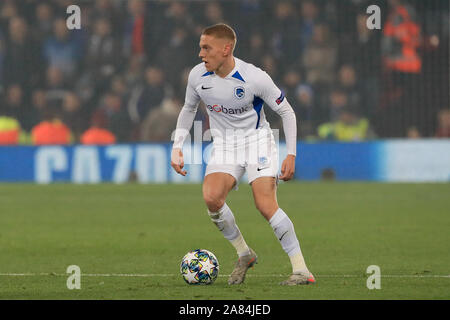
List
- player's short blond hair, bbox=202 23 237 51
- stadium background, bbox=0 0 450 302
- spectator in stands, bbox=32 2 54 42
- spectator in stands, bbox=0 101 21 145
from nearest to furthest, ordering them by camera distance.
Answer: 1. player's short blond hair, bbox=202 23 237 51
2. stadium background, bbox=0 0 450 302
3. spectator in stands, bbox=0 101 21 145
4. spectator in stands, bbox=32 2 54 42

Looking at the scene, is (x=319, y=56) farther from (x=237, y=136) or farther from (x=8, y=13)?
(x=237, y=136)

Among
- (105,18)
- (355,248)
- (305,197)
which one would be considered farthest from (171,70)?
(355,248)

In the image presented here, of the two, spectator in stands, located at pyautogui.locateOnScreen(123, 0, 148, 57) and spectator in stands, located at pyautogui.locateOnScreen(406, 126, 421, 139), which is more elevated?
spectator in stands, located at pyautogui.locateOnScreen(123, 0, 148, 57)

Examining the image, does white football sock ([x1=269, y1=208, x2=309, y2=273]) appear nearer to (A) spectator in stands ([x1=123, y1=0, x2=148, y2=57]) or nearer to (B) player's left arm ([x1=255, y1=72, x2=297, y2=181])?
(B) player's left arm ([x1=255, y1=72, x2=297, y2=181])

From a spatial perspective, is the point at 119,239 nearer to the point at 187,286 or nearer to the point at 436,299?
the point at 187,286

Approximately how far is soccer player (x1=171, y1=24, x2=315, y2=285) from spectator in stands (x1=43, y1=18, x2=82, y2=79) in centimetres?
1394

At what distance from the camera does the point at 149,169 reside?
19.8 meters

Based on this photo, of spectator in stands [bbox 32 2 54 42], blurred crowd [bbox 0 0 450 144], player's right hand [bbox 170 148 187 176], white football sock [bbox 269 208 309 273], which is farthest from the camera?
spectator in stands [bbox 32 2 54 42]

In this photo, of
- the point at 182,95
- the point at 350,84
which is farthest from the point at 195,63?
the point at 350,84

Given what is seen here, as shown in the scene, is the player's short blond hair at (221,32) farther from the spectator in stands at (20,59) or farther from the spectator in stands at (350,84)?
the spectator in stands at (20,59)

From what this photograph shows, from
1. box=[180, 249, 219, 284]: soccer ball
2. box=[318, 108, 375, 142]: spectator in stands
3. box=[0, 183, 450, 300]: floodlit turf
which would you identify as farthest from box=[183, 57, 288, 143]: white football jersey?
box=[318, 108, 375, 142]: spectator in stands

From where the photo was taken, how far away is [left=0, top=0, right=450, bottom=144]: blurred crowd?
20297 millimetres

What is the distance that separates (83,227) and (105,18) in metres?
10.1

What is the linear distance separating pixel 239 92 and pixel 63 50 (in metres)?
14.6
